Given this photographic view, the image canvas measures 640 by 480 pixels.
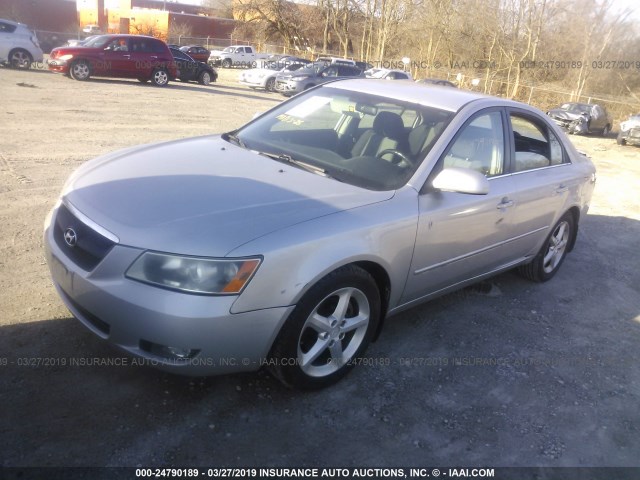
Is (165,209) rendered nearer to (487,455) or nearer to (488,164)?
(487,455)

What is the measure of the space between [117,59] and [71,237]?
725 inches

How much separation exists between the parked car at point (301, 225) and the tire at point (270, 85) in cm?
2147

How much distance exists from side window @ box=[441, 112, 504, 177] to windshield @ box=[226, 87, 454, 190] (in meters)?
0.18

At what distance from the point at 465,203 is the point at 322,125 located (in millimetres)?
1207

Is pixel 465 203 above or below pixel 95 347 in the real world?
above

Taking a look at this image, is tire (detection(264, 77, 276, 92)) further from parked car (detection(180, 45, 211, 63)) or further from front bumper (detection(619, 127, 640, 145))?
front bumper (detection(619, 127, 640, 145))

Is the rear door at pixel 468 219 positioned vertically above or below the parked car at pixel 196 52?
below

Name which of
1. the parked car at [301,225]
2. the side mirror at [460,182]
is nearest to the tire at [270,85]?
the parked car at [301,225]

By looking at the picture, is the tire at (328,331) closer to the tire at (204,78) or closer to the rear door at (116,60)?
the rear door at (116,60)

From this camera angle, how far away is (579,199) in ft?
16.9

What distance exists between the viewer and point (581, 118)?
23.2m

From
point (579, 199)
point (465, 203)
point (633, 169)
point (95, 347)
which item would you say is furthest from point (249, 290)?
point (633, 169)

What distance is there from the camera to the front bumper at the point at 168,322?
2.43 m

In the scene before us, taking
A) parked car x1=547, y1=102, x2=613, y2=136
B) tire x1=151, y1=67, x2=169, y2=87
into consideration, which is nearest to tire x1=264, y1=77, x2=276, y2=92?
tire x1=151, y1=67, x2=169, y2=87
